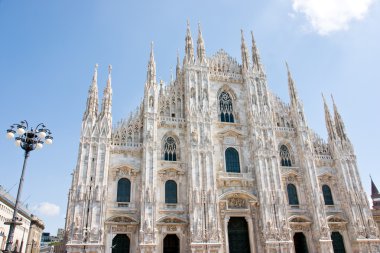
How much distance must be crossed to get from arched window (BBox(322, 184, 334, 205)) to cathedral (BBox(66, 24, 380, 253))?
0.10m

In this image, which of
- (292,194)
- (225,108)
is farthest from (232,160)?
(292,194)

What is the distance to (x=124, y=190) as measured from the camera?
24.6 m

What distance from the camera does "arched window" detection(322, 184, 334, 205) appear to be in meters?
29.2

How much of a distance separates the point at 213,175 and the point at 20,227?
34.4 m

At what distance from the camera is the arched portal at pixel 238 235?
83.4ft

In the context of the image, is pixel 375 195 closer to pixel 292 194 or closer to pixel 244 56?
pixel 292 194

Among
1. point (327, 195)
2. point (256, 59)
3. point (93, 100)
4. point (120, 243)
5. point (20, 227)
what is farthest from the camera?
point (20, 227)

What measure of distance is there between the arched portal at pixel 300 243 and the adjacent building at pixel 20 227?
105 feet

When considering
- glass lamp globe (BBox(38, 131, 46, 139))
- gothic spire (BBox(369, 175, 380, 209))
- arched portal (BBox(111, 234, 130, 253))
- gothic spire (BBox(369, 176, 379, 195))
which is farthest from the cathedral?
gothic spire (BBox(369, 176, 379, 195))

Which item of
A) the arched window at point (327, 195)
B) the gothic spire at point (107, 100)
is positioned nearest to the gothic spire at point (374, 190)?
the arched window at point (327, 195)

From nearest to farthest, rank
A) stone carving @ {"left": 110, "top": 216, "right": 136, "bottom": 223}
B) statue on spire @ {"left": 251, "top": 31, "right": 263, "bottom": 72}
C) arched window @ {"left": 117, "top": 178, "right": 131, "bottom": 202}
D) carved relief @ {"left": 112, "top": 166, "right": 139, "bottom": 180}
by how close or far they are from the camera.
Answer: stone carving @ {"left": 110, "top": 216, "right": 136, "bottom": 223}, arched window @ {"left": 117, "top": 178, "right": 131, "bottom": 202}, carved relief @ {"left": 112, "top": 166, "right": 139, "bottom": 180}, statue on spire @ {"left": 251, "top": 31, "right": 263, "bottom": 72}

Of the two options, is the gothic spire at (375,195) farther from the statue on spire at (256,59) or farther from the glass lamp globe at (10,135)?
the glass lamp globe at (10,135)

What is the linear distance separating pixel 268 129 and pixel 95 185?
16978mm

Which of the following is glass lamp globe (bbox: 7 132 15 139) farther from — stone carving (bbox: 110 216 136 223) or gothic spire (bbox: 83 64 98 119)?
gothic spire (bbox: 83 64 98 119)
